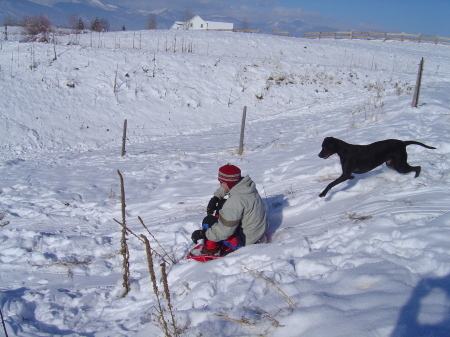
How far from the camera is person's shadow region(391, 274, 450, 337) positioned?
2.18m

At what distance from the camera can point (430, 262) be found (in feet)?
9.86

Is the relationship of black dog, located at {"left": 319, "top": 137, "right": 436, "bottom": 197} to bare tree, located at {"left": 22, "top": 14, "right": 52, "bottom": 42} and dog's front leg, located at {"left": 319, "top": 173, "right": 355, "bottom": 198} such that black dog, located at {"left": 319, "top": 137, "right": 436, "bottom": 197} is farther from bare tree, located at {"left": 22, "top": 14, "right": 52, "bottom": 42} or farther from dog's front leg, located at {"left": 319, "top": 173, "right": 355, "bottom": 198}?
bare tree, located at {"left": 22, "top": 14, "right": 52, "bottom": 42}

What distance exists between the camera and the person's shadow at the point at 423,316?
218 centimetres

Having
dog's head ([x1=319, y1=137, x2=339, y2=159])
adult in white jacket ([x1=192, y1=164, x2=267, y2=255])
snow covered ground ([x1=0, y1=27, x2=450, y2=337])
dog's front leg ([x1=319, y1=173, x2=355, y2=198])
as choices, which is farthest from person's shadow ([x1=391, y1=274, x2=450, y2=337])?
dog's head ([x1=319, y1=137, x2=339, y2=159])

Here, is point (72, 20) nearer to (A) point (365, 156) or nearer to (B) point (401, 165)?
(A) point (365, 156)

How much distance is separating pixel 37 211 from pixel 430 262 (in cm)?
687

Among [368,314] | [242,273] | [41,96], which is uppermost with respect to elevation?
[41,96]

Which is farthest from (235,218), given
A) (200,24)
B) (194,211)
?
(200,24)

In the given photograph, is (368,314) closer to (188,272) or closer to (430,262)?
(430,262)

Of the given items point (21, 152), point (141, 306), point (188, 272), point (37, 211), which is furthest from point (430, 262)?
point (21, 152)

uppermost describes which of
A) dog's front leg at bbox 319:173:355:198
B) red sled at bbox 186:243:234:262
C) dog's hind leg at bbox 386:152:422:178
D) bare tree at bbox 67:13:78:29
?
bare tree at bbox 67:13:78:29

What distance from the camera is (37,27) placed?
2462cm

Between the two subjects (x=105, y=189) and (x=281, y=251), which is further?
(x=105, y=189)

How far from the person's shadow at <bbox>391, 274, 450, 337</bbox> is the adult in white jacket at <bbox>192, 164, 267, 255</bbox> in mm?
2011
